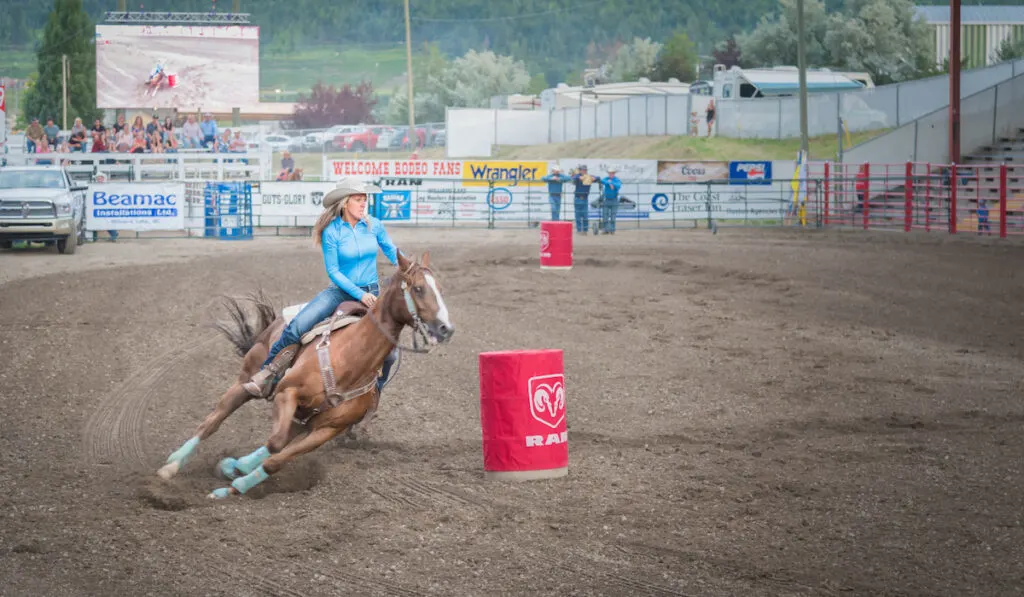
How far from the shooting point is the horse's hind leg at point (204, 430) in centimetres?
802

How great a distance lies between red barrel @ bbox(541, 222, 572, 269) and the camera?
21.8 m

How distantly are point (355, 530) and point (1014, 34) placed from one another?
102 metres

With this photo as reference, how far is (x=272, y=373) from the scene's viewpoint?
8.30 meters

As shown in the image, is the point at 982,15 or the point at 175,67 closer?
the point at 175,67

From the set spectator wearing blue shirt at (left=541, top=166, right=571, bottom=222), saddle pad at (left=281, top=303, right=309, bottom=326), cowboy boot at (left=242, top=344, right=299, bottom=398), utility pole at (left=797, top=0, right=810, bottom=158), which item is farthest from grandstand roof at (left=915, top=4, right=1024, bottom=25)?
cowboy boot at (left=242, top=344, right=299, bottom=398)

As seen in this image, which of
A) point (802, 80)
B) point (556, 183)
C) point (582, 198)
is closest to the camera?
point (556, 183)

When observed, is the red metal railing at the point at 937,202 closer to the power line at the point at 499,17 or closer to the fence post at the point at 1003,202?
the fence post at the point at 1003,202

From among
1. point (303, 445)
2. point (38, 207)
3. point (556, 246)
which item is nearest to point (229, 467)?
point (303, 445)

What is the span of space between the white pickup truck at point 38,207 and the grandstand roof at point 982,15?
9326 centimetres

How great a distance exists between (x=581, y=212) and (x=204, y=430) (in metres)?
25.1

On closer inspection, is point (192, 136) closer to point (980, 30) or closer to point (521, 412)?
point (521, 412)

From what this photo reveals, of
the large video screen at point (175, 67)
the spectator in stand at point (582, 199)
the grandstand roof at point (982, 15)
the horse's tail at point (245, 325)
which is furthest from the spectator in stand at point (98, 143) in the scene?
the grandstand roof at point (982, 15)

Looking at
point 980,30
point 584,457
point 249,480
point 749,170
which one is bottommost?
point 584,457

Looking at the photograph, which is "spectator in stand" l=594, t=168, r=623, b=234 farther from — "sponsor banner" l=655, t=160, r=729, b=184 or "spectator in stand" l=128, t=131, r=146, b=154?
"spectator in stand" l=128, t=131, r=146, b=154
